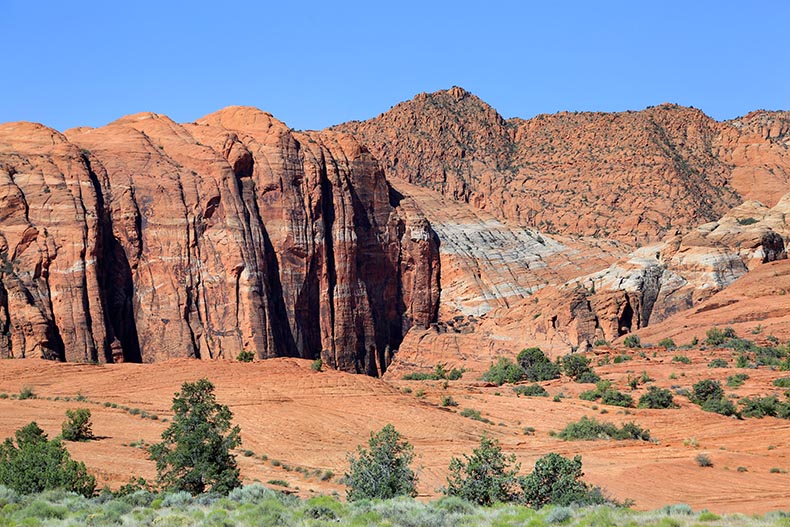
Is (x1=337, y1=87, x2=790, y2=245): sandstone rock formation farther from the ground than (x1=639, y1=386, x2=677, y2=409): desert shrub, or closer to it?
farther from the ground

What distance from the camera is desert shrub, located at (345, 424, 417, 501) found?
26547 mm

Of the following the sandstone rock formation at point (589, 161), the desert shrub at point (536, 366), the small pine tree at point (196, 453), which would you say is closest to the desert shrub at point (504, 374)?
the desert shrub at point (536, 366)

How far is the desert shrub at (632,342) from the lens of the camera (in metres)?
59.2

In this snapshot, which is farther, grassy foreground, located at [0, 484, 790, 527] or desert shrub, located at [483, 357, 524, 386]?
desert shrub, located at [483, 357, 524, 386]

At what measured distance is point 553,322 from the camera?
6594 centimetres

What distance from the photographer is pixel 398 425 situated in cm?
3859

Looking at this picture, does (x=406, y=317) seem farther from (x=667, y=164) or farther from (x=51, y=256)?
(x=667, y=164)

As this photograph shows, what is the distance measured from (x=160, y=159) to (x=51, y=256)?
34.3ft

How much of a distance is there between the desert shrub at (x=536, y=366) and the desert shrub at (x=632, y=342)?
4222 mm

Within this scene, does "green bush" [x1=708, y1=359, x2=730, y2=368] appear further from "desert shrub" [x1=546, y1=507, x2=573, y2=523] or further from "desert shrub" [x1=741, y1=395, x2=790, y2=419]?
"desert shrub" [x1=546, y1=507, x2=573, y2=523]

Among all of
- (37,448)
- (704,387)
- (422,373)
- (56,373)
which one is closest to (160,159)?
(422,373)

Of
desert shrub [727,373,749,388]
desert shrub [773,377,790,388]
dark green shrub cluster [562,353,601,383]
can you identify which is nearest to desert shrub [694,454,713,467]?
desert shrub [773,377,790,388]

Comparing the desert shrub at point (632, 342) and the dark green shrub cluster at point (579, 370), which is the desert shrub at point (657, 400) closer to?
the dark green shrub cluster at point (579, 370)

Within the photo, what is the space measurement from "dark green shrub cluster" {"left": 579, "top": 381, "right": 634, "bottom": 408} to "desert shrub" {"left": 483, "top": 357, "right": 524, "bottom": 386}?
23.1 ft
